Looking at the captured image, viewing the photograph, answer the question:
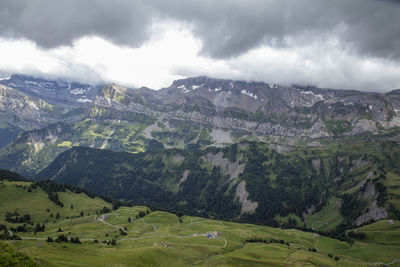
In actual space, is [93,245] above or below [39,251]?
below

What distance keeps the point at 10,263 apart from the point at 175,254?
105145mm

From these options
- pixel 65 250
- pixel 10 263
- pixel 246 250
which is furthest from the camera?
pixel 246 250

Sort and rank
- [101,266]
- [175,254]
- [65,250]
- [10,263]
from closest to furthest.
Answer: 1. [10,263]
2. [101,266]
3. [65,250]
4. [175,254]

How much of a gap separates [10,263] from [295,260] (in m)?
151

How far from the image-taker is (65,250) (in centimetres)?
15075

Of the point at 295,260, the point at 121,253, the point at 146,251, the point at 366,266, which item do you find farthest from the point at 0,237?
the point at 366,266

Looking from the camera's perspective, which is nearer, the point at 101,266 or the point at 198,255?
the point at 101,266

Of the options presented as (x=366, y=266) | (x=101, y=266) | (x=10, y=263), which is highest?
(x=10, y=263)

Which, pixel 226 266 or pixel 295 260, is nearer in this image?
pixel 226 266

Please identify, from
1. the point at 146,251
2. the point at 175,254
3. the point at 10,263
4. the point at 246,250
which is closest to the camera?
the point at 10,263

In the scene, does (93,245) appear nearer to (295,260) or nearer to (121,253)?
(121,253)

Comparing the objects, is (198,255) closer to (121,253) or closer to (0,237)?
(121,253)

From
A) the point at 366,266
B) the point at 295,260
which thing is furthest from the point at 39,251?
the point at 366,266

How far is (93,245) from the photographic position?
178 m
